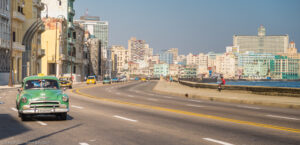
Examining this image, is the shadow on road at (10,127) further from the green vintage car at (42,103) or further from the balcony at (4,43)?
the balcony at (4,43)

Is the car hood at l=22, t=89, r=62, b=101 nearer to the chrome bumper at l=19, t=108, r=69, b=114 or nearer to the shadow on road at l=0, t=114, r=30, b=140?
the chrome bumper at l=19, t=108, r=69, b=114

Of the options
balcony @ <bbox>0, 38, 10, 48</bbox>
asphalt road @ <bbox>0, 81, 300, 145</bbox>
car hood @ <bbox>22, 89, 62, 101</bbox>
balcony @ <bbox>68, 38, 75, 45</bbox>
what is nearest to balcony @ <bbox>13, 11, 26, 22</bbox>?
balcony @ <bbox>0, 38, 10, 48</bbox>

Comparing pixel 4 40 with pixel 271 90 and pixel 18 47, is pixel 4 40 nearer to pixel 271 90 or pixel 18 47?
pixel 18 47

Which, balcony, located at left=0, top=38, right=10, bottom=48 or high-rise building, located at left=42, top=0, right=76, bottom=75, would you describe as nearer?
balcony, located at left=0, top=38, right=10, bottom=48

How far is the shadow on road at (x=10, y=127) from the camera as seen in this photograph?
429 inches

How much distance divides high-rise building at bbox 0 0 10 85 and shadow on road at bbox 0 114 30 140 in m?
52.5

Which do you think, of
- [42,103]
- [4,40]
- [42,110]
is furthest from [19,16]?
[42,110]

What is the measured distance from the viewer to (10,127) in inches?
490

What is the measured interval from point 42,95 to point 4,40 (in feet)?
181

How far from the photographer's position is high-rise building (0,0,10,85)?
65250 millimetres

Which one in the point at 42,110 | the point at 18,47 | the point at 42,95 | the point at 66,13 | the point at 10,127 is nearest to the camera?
the point at 10,127

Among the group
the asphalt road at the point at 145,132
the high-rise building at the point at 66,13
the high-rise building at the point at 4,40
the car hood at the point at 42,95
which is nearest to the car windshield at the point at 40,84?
the car hood at the point at 42,95

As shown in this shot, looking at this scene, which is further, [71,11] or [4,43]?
[71,11]

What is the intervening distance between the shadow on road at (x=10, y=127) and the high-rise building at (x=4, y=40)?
5252cm
